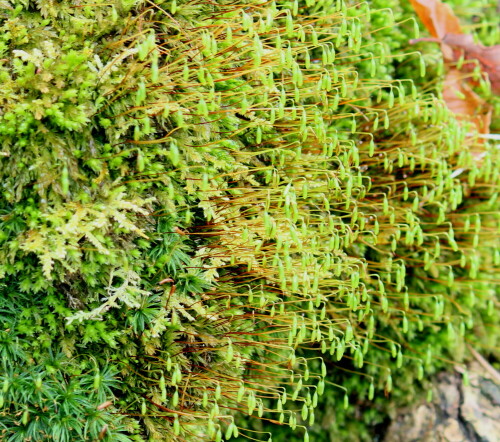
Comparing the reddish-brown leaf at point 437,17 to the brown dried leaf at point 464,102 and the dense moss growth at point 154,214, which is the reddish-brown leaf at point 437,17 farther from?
the dense moss growth at point 154,214

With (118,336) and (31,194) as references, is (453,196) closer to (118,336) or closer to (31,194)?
(118,336)

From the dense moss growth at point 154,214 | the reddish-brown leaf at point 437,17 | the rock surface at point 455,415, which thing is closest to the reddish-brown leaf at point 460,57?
the reddish-brown leaf at point 437,17

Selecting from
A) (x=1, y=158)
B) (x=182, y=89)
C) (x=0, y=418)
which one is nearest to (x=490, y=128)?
(x=182, y=89)

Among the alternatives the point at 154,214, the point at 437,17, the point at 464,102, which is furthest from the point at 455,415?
the point at 437,17

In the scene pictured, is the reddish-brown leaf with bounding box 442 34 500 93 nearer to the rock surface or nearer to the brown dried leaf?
the brown dried leaf

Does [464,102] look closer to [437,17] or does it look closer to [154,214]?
[437,17]

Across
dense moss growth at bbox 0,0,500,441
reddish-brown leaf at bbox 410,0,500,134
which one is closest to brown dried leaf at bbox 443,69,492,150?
reddish-brown leaf at bbox 410,0,500,134
